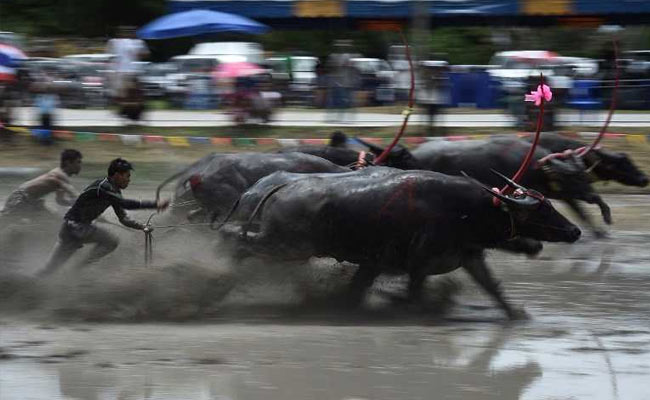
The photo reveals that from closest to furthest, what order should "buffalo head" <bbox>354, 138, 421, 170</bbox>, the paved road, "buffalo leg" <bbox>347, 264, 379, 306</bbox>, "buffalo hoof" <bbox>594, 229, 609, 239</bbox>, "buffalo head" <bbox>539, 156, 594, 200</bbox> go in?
"buffalo leg" <bbox>347, 264, 379, 306</bbox>
"buffalo head" <bbox>354, 138, 421, 170</bbox>
"buffalo head" <bbox>539, 156, 594, 200</bbox>
"buffalo hoof" <bbox>594, 229, 609, 239</bbox>
the paved road

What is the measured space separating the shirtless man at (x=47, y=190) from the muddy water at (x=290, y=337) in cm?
75

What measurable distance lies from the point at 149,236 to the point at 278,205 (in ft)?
4.28

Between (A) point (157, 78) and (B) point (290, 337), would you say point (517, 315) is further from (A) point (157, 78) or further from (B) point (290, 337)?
(A) point (157, 78)

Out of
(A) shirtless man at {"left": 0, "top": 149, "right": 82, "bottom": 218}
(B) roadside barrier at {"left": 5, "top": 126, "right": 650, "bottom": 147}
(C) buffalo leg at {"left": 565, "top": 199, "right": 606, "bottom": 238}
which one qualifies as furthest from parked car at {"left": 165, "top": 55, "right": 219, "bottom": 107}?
(A) shirtless man at {"left": 0, "top": 149, "right": 82, "bottom": 218}

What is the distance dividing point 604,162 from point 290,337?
23.7 feet

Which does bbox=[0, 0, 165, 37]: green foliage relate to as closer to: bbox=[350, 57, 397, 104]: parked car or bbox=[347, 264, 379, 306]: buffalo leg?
bbox=[350, 57, 397, 104]: parked car

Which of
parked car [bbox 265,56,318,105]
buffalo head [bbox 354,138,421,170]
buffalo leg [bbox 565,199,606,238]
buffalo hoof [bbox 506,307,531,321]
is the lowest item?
parked car [bbox 265,56,318,105]

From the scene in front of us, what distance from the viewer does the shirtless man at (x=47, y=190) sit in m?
10.8

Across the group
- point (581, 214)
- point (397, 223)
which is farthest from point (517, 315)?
point (581, 214)

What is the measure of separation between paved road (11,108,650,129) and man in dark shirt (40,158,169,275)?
11168 mm

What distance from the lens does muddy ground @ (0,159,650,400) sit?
7.35m

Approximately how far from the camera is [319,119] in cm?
2275

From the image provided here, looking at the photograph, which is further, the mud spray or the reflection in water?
the mud spray

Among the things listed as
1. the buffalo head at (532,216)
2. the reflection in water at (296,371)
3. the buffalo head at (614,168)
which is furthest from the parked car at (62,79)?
the reflection in water at (296,371)
